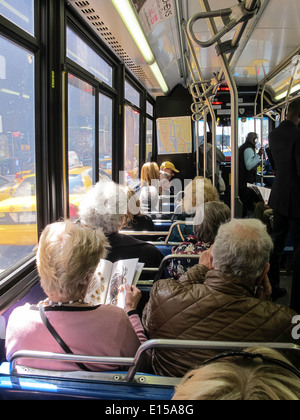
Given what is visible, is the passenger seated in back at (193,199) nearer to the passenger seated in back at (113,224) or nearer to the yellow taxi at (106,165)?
the passenger seated in back at (113,224)

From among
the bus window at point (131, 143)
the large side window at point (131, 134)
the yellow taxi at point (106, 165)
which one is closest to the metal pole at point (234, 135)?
the yellow taxi at point (106, 165)

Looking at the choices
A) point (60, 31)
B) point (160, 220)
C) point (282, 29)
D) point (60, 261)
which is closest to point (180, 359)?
Result: point (60, 261)

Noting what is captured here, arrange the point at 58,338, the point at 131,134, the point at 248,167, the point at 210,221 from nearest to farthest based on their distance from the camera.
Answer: the point at 58,338 → the point at 210,221 → the point at 248,167 → the point at 131,134

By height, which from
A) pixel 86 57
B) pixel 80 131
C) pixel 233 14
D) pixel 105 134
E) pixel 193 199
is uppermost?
pixel 86 57

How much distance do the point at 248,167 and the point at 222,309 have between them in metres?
5.22

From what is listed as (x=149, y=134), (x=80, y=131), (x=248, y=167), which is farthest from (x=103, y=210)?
(x=149, y=134)

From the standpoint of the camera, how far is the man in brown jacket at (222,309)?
122 cm

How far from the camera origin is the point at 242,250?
1433 mm

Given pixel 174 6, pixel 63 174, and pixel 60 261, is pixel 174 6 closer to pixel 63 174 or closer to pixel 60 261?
pixel 63 174

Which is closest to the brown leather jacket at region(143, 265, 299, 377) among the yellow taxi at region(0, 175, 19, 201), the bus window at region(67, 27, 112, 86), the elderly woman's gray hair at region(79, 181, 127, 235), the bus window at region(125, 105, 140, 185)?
the elderly woman's gray hair at region(79, 181, 127, 235)

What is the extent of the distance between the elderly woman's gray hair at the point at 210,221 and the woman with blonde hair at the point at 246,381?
4.89 ft

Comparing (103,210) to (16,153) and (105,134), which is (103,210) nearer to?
(16,153)

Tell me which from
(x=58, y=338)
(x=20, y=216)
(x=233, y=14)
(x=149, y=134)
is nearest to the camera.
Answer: (x=58, y=338)

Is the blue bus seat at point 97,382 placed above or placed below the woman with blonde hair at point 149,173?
below
